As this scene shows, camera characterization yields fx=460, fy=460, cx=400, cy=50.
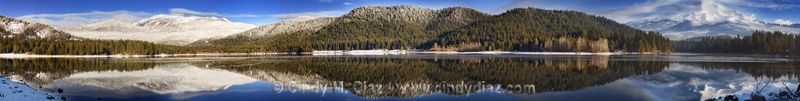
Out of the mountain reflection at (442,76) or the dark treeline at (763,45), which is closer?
the mountain reflection at (442,76)

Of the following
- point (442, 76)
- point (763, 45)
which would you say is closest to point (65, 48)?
point (442, 76)

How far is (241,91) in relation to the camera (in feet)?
62.1

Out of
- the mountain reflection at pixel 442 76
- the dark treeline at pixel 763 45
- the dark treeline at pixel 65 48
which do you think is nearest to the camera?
the mountain reflection at pixel 442 76

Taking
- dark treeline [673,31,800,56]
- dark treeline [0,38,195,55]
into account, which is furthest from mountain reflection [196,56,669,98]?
dark treeline [0,38,195,55]

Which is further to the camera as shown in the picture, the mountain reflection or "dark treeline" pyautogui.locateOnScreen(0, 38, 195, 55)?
"dark treeline" pyautogui.locateOnScreen(0, 38, 195, 55)

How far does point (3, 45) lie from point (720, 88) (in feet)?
437

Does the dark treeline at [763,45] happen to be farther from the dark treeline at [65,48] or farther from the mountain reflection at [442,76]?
the dark treeline at [65,48]

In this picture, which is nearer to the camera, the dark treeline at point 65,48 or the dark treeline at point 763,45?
the dark treeline at point 763,45

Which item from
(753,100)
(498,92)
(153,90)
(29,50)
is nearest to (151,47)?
(29,50)

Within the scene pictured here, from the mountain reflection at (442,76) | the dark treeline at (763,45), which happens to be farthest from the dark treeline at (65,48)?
the dark treeline at (763,45)

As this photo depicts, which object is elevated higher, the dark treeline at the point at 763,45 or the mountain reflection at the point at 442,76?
the dark treeline at the point at 763,45

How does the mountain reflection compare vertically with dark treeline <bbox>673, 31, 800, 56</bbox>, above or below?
below

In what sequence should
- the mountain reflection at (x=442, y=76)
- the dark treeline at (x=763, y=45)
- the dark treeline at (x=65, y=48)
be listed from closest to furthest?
1. the mountain reflection at (x=442, y=76)
2. the dark treeline at (x=763, y=45)
3. the dark treeline at (x=65, y=48)

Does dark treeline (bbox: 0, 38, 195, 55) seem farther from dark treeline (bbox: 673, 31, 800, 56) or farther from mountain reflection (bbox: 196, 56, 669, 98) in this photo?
dark treeline (bbox: 673, 31, 800, 56)
